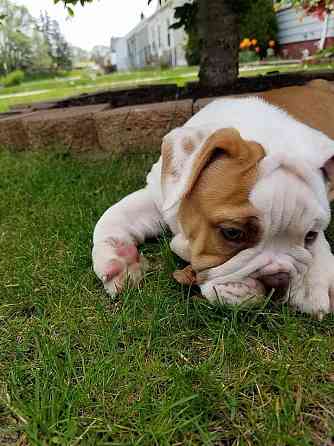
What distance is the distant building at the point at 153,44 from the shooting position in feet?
81.7

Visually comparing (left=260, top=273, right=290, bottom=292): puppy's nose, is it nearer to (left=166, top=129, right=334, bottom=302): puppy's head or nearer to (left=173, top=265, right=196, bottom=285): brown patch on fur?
(left=166, top=129, right=334, bottom=302): puppy's head

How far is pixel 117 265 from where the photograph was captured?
2090 millimetres

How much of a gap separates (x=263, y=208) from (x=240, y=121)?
0.59 metres

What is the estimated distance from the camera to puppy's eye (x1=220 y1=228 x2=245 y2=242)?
5.77ft

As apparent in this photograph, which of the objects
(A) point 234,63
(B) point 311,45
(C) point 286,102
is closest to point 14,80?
(B) point 311,45

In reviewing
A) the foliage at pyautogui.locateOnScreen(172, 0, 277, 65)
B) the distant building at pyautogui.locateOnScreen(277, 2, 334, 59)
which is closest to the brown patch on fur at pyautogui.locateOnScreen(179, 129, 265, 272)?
the distant building at pyautogui.locateOnScreen(277, 2, 334, 59)

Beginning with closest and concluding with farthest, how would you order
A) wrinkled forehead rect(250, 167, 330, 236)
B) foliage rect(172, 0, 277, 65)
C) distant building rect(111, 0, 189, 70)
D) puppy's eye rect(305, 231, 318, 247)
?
wrinkled forehead rect(250, 167, 330, 236) < puppy's eye rect(305, 231, 318, 247) < foliage rect(172, 0, 277, 65) < distant building rect(111, 0, 189, 70)

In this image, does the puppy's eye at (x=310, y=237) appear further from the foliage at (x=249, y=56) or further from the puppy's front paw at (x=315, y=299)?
the foliage at (x=249, y=56)

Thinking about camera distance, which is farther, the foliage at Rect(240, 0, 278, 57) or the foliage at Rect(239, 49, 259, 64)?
the foliage at Rect(239, 49, 259, 64)

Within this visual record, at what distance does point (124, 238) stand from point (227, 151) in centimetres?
73

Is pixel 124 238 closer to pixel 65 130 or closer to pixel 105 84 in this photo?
pixel 65 130

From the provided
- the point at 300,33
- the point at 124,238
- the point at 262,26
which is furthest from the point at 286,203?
the point at 262,26

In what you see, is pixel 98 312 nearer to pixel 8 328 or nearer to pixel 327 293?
pixel 8 328

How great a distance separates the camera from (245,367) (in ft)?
5.06
